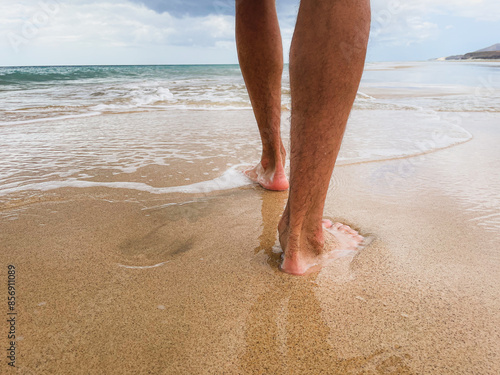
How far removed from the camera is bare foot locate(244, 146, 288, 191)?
70.5 inches

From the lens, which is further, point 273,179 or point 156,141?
point 156,141

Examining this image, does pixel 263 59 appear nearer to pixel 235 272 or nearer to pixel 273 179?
pixel 273 179

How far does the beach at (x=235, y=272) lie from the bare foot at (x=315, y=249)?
4 cm

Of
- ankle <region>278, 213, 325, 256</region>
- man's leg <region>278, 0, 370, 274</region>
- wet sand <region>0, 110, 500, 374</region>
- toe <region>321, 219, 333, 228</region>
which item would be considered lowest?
wet sand <region>0, 110, 500, 374</region>

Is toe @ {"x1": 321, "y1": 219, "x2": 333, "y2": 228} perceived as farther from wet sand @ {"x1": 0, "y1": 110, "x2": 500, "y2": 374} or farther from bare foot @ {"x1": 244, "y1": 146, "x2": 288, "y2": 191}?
bare foot @ {"x1": 244, "y1": 146, "x2": 288, "y2": 191}

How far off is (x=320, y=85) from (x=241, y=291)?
1.98 feet

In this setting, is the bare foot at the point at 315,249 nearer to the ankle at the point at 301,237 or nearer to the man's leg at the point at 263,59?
the ankle at the point at 301,237

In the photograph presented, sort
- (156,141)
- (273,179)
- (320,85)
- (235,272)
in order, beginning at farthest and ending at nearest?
(156,141), (273,179), (235,272), (320,85)

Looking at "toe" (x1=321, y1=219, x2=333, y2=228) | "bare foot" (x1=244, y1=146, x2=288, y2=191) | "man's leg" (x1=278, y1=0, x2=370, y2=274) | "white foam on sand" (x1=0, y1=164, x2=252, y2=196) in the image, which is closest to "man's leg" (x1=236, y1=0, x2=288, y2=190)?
"bare foot" (x1=244, y1=146, x2=288, y2=191)

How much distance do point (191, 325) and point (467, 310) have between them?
70cm

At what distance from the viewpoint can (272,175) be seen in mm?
1811

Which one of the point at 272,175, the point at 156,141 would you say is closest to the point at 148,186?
the point at 272,175

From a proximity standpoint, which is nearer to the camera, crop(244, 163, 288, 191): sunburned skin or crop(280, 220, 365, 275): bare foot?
crop(280, 220, 365, 275): bare foot

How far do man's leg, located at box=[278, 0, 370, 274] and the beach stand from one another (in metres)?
0.28
